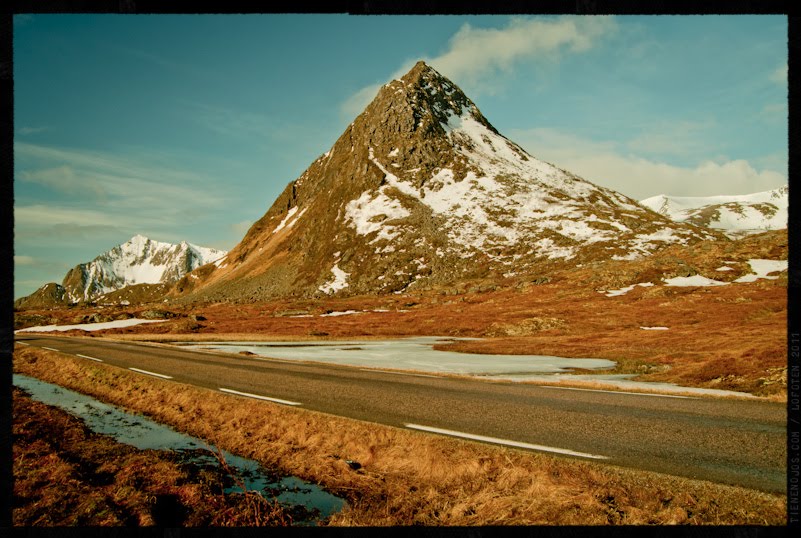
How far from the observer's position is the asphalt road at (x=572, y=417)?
7.39m

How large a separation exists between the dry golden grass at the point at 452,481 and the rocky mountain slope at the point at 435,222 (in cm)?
9940

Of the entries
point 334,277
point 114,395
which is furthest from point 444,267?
point 114,395

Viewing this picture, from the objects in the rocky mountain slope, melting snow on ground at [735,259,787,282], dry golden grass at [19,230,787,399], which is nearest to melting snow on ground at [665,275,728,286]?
dry golden grass at [19,230,787,399]

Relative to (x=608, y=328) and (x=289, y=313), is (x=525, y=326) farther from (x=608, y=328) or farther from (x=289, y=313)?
(x=289, y=313)

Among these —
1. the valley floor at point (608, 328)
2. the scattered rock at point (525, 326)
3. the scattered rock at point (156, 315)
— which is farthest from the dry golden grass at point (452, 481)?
the scattered rock at point (156, 315)

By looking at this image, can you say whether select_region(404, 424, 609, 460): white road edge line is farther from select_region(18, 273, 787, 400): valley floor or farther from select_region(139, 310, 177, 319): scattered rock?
select_region(139, 310, 177, 319): scattered rock

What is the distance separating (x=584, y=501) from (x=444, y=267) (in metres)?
116

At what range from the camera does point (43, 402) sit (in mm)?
14445

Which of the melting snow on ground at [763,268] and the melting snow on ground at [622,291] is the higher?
the melting snow on ground at [763,268]

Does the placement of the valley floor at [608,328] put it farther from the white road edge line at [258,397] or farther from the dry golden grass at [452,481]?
the white road edge line at [258,397]

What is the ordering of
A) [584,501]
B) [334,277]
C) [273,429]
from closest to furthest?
[584,501]
[273,429]
[334,277]

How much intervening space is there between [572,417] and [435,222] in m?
134

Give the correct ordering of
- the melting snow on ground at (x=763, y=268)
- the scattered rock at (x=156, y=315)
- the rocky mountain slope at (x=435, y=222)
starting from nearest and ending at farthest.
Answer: the melting snow on ground at (x=763, y=268) < the scattered rock at (x=156, y=315) < the rocky mountain slope at (x=435, y=222)
